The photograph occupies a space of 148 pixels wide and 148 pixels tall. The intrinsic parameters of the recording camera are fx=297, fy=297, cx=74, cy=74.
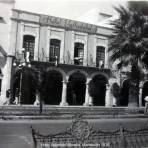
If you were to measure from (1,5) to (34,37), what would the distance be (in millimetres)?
4160

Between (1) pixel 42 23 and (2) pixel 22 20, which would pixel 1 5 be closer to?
(2) pixel 22 20

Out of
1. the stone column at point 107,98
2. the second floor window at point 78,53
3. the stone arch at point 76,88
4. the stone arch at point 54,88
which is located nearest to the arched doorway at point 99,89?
the stone column at point 107,98

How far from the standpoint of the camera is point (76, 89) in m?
31.1

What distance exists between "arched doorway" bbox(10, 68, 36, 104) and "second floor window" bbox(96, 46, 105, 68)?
7.84 meters

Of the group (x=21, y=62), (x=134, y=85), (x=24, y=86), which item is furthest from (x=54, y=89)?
(x=134, y=85)

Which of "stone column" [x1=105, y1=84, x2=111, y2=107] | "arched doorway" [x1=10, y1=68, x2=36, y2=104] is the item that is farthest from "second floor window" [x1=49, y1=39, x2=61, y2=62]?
"stone column" [x1=105, y1=84, x2=111, y2=107]

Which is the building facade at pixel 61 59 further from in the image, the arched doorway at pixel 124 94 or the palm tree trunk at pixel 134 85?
the palm tree trunk at pixel 134 85

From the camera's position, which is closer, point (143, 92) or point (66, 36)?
point (66, 36)

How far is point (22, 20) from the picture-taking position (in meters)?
27.4

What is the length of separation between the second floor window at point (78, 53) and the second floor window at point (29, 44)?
15.1 ft

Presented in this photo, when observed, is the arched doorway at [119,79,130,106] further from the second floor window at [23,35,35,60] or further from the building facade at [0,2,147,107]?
the second floor window at [23,35,35,60]

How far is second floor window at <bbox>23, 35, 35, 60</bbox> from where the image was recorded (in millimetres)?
27981

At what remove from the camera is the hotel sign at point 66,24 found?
28625 millimetres

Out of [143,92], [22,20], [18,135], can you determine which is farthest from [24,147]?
[143,92]
